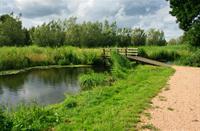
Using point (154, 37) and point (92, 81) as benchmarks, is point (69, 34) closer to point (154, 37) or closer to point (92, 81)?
point (154, 37)

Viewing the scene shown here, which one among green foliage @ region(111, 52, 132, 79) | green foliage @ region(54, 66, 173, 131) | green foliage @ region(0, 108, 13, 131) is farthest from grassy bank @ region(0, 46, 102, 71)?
green foliage @ region(0, 108, 13, 131)

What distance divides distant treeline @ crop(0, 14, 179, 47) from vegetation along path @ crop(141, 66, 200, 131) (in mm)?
→ 45980

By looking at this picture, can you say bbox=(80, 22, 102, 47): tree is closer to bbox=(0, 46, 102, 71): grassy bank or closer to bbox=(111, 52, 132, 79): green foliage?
bbox=(0, 46, 102, 71): grassy bank

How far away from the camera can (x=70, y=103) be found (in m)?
15.2

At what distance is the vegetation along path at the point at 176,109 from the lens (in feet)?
35.5

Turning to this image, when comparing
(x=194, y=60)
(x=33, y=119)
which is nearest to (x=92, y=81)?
(x=33, y=119)

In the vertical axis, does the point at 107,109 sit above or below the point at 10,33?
below

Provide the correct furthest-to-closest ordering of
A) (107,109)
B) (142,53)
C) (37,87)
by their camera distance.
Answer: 1. (142,53)
2. (37,87)
3. (107,109)

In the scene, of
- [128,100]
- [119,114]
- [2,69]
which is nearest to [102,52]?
[2,69]

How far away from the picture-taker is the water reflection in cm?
2031

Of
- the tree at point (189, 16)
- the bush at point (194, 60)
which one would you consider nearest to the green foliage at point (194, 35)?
the tree at point (189, 16)

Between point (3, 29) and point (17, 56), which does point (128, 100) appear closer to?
point (17, 56)

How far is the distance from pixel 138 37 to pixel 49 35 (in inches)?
942

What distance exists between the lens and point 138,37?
82.5m
